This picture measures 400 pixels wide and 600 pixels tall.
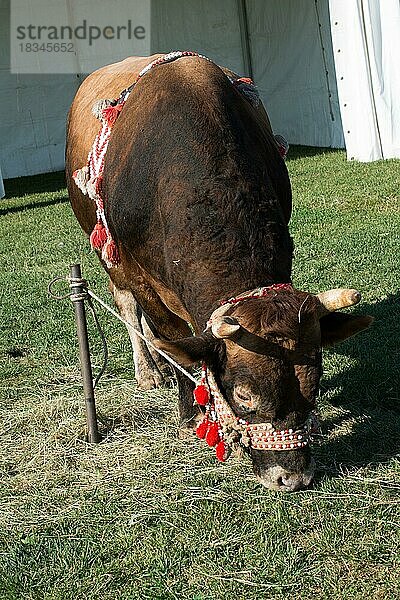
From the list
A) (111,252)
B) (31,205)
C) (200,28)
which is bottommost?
(31,205)

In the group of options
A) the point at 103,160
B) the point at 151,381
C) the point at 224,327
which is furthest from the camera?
the point at 151,381

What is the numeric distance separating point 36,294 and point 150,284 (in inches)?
143

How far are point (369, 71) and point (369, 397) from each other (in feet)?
30.0

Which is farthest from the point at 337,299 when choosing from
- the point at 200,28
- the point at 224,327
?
the point at 200,28

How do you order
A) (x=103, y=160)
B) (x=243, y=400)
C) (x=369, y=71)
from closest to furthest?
(x=243, y=400) < (x=103, y=160) < (x=369, y=71)

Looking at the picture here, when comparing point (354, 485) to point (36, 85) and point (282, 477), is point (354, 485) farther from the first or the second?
point (36, 85)

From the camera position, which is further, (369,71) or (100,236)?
(369,71)

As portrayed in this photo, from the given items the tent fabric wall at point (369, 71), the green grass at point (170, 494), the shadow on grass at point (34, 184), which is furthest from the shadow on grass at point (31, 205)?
the green grass at point (170, 494)

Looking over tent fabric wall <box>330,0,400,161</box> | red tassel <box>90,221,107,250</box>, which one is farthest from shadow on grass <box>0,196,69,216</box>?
red tassel <box>90,221,107,250</box>

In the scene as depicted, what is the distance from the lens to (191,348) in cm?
353

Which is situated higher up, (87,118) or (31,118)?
(87,118)

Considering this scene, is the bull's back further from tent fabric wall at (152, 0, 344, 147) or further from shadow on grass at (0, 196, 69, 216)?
tent fabric wall at (152, 0, 344, 147)

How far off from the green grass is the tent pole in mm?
13246

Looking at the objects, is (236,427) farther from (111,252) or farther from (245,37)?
(245,37)
